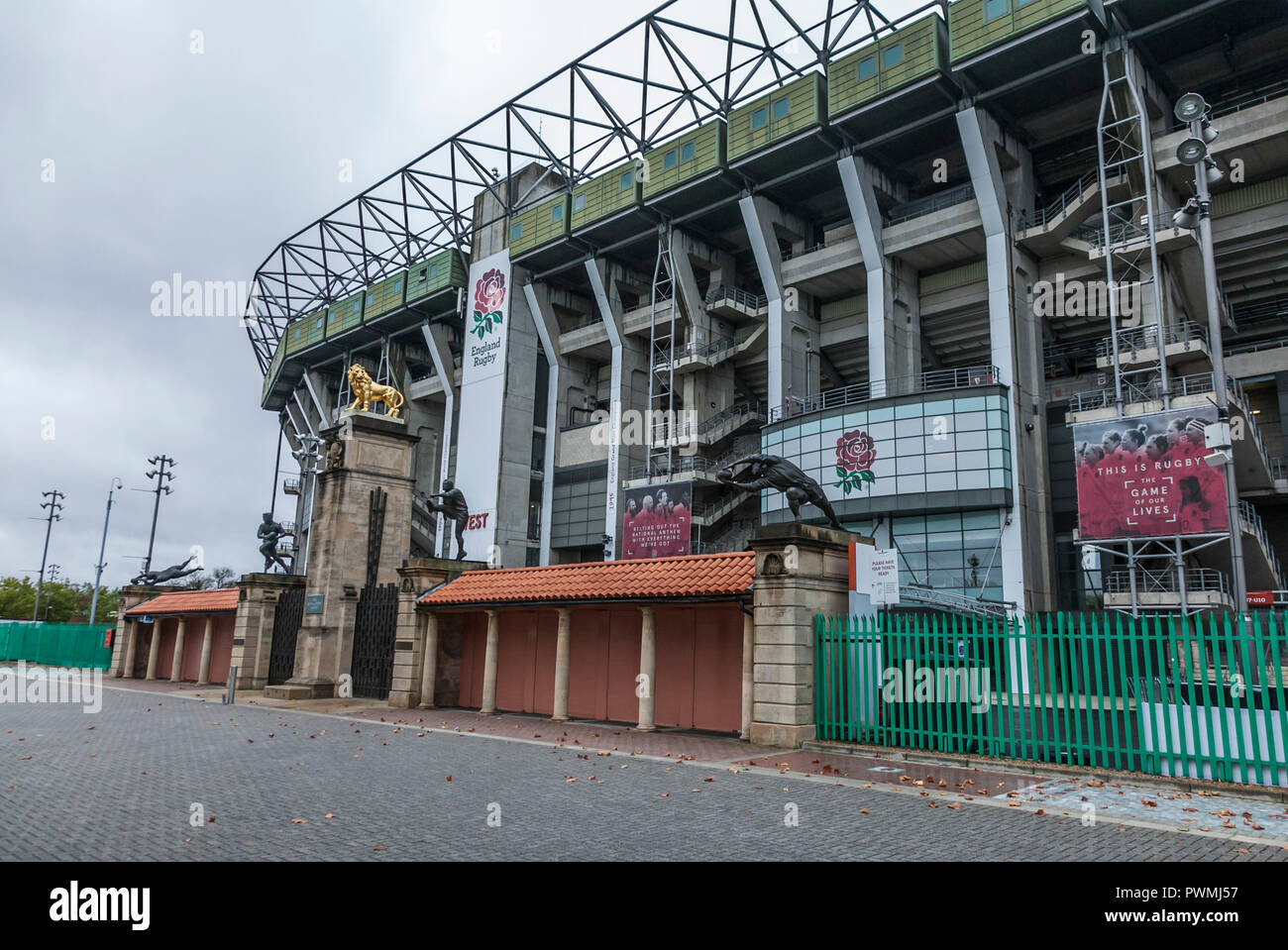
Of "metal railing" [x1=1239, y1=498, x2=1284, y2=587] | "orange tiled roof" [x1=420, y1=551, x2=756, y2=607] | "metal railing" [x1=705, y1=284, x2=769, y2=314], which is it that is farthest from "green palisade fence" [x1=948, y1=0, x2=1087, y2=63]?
"orange tiled roof" [x1=420, y1=551, x2=756, y2=607]

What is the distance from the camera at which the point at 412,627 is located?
2320cm

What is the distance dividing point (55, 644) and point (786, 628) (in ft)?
144

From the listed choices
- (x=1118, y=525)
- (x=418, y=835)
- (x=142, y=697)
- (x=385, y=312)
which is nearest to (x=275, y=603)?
(x=142, y=697)

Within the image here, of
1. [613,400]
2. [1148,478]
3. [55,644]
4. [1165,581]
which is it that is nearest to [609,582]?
[1148,478]

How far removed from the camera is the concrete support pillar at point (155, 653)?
35188mm

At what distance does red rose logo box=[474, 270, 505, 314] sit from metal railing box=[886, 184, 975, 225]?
25283 millimetres

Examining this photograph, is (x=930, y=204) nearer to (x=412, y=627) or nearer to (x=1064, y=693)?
(x=412, y=627)

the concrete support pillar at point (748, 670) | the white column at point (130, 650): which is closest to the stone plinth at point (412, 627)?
the concrete support pillar at point (748, 670)

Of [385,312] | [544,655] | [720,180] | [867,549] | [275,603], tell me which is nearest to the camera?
[867,549]

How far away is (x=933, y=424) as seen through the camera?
36500 millimetres

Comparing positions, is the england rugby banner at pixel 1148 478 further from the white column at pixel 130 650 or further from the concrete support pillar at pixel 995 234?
the white column at pixel 130 650

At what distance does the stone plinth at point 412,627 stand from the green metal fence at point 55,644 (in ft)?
77.9
